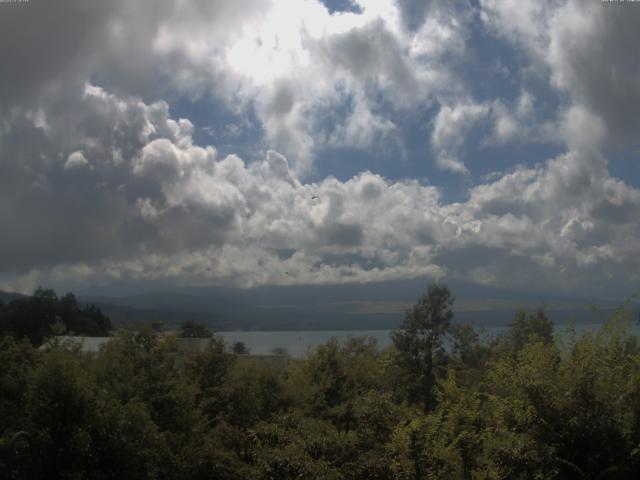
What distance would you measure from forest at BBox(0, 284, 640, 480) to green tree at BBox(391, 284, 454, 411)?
11.0 meters

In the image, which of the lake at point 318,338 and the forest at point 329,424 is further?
the lake at point 318,338

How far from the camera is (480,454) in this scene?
10133 millimetres

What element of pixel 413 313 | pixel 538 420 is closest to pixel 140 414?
pixel 538 420

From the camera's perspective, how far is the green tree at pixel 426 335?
29.4m

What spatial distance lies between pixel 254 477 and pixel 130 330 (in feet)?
31.6

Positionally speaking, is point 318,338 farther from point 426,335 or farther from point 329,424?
point 329,424

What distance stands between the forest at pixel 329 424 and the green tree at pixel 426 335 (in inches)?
435

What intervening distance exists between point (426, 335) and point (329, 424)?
16.6 metres

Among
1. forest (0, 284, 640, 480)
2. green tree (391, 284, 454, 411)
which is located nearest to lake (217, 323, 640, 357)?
Answer: forest (0, 284, 640, 480)

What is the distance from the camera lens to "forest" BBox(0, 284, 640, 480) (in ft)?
30.9

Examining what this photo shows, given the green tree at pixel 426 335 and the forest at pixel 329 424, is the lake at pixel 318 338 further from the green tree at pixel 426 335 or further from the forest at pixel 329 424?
the green tree at pixel 426 335

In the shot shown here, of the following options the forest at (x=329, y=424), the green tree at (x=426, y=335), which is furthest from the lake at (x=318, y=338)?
the green tree at (x=426, y=335)

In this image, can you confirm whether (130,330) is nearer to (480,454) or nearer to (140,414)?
(140,414)

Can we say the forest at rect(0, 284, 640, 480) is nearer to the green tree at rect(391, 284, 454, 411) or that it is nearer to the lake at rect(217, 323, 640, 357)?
the lake at rect(217, 323, 640, 357)
